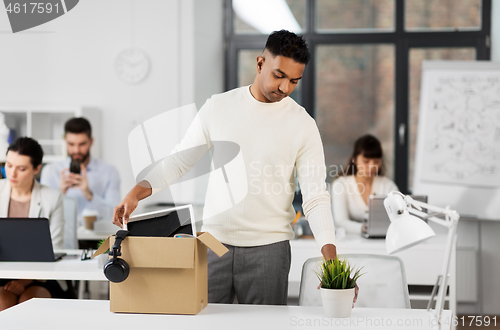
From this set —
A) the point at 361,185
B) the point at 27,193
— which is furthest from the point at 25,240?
the point at 361,185

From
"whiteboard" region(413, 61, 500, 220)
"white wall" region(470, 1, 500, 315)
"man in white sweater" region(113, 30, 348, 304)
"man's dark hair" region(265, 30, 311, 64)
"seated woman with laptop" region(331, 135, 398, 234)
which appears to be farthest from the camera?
"white wall" region(470, 1, 500, 315)

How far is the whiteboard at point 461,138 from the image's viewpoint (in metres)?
3.68

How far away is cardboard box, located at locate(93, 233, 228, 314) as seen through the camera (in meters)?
1.43

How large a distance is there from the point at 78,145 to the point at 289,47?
2.70 metres

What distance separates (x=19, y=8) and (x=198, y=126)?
3.65 metres

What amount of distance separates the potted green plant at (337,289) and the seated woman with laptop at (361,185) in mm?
2072

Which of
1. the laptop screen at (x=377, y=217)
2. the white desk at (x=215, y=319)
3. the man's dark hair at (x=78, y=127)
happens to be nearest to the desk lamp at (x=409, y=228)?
the white desk at (x=215, y=319)

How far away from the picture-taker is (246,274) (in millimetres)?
1760

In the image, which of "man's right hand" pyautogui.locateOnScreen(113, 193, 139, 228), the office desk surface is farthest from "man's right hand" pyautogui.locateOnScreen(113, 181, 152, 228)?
the office desk surface

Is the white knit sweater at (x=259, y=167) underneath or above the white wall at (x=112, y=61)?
underneath

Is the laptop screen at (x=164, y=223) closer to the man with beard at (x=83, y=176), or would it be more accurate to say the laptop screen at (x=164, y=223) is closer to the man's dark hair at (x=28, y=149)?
the man's dark hair at (x=28, y=149)

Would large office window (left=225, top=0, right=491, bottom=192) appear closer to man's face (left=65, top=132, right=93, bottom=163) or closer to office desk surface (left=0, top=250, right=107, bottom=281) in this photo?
man's face (left=65, top=132, right=93, bottom=163)

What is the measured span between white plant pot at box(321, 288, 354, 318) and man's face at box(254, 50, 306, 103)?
2.17 ft

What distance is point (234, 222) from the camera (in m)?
1.75
